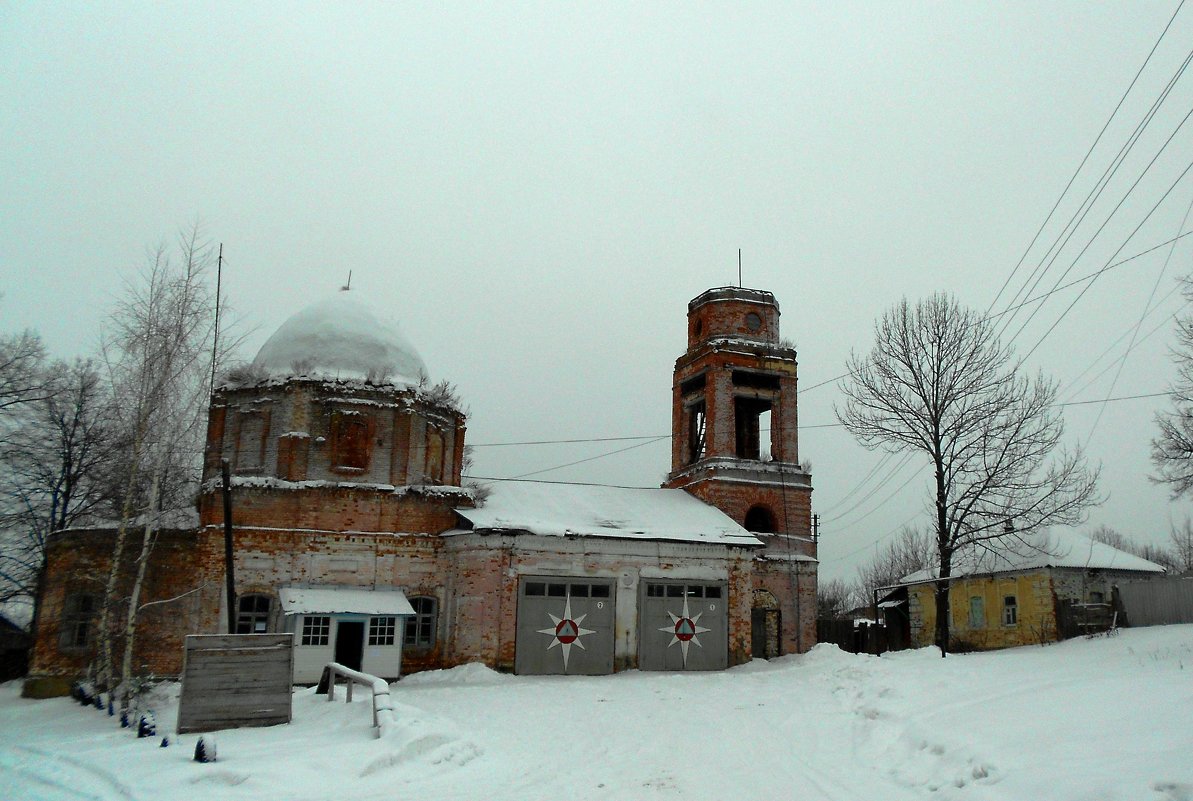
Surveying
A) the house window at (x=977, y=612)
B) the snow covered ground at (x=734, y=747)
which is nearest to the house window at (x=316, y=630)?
the snow covered ground at (x=734, y=747)

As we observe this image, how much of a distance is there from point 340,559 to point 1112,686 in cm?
2010

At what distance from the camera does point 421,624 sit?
2591 centimetres

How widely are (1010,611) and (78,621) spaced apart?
30037 mm

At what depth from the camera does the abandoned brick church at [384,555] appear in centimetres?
2419

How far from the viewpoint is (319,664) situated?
23641mm

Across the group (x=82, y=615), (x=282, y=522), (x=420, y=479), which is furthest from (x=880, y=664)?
(x=82, y=615)

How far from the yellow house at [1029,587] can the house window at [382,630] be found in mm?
17754

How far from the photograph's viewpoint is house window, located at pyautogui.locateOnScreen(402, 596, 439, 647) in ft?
84.1

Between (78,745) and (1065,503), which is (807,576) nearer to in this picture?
(1065,503)

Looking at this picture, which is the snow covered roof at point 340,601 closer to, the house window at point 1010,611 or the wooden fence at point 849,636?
the house window at point 1010,611

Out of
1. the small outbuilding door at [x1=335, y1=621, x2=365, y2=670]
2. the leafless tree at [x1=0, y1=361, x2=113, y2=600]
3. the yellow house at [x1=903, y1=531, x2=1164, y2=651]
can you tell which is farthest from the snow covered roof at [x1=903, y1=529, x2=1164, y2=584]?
the leafless tree at [x1=0, y1=361, x2=113, y2=600]

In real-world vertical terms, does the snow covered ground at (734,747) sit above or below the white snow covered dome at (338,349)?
below

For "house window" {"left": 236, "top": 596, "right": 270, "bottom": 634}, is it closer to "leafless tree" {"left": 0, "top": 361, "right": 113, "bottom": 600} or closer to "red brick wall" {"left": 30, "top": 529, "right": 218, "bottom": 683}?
"red brick wall" {"left": 30, "top": 529, "right": 218, "bottom": 683}

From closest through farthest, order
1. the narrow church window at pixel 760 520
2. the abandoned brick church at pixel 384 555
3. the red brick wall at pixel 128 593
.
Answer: the red brick wall at pixel 128 593, the abandoned brick church at pixel 384 555, the narrow church window at pixel 760 520
